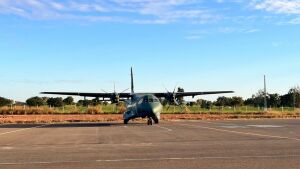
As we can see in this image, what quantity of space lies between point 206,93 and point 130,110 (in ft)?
43.4

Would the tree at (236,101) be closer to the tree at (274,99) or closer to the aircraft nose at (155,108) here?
the tree at (274,99)

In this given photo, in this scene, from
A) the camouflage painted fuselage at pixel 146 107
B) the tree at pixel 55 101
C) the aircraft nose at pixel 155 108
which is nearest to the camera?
the aircraft nose at pixel 155 108

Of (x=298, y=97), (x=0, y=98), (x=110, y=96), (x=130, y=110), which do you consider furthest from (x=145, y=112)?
(x=298, y=97)

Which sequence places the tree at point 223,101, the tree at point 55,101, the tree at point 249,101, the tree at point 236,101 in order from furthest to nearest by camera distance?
the tree at point 249,101
the tree at point 223,101
the tree at point 236,101
the tree at point 55,101

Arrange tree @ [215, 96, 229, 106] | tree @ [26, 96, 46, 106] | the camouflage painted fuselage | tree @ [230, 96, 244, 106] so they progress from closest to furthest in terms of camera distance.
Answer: the camouflage painted fuselage, tree @ [26, 96, 46, 106], tree @ [230, 96, 244, 106], tree @ [215, 96, 229, 106]

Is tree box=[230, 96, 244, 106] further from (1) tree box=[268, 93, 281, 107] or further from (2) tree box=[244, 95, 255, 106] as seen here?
(2) tree box=[244, 95, 255, 106]

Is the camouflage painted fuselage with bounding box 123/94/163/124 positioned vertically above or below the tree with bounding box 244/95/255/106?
below

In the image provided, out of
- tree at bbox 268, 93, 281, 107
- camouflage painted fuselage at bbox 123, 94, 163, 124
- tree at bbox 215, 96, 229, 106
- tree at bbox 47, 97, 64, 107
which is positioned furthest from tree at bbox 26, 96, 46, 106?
camouflage painted fuselage at bbox 123, 94, 163, 124

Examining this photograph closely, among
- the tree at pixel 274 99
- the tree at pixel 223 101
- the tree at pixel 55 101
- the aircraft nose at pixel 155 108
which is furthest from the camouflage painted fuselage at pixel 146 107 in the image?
the tree at pixel 274 99

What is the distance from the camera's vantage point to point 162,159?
1273 centimetres

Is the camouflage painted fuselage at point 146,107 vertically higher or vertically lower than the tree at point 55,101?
lower

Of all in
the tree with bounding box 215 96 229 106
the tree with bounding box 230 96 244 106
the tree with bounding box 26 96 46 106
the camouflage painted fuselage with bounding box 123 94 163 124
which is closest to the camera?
the camouflage painted fuselage with bounding box 123 94 163 124

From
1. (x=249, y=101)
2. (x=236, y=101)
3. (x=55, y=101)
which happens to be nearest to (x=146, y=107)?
(x=55, y=101)

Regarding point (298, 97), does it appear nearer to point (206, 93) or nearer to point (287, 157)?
point (206, 93)
